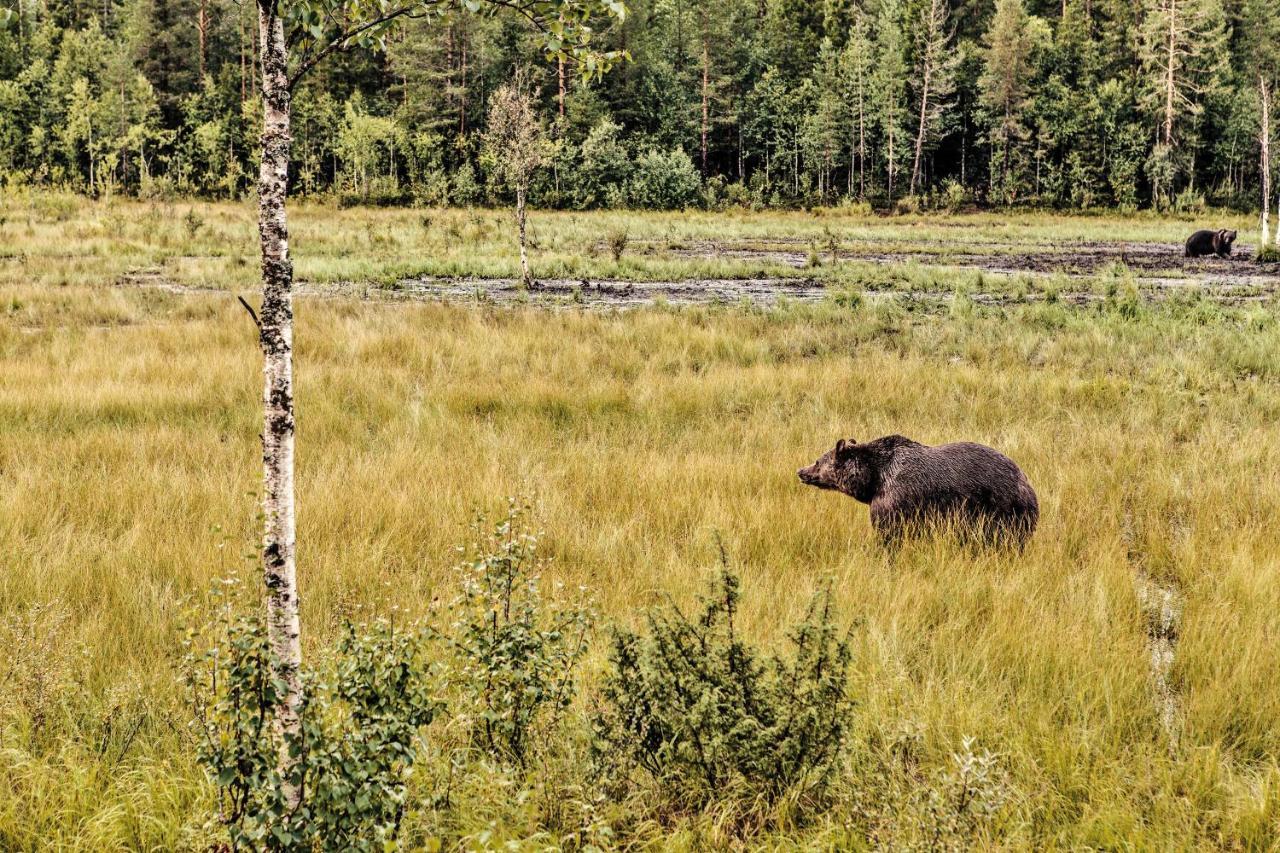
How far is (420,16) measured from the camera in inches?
111

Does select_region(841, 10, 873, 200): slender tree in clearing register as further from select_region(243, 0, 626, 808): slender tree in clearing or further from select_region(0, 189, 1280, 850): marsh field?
select_region(243, 0, 626, 808): slender tree in clearing

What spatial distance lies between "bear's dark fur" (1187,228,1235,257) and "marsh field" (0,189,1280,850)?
17614mm

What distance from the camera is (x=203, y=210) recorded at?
4516 cm

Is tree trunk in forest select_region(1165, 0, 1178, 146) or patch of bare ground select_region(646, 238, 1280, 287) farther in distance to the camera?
tree trunk in forest select_region(1165, 0, 1178, 146)

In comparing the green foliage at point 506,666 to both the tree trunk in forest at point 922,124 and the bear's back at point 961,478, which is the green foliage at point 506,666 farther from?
the tree trunk in forest at point 922,124

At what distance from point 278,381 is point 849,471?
172 inches

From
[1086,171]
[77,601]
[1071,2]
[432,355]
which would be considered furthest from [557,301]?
[1071,2]

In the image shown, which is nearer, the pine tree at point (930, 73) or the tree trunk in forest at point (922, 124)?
the tree trunk in forest at point (922, 124)

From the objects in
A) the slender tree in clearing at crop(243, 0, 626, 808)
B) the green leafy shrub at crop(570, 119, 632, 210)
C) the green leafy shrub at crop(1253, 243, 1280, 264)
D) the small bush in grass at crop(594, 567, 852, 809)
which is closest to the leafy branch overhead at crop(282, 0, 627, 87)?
the slender tree in clearing at crop(243, 0, 626, 808)

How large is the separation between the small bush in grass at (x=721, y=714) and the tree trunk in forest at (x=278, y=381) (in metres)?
1.11

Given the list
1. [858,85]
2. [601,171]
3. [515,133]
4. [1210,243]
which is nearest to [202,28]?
[601,171]

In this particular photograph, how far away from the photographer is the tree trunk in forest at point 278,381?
2.30 m

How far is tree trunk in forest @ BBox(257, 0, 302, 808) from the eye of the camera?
2.30 m

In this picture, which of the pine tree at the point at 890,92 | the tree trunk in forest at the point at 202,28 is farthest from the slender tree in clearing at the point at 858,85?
the tree trunk in forest at the point at 202,28
